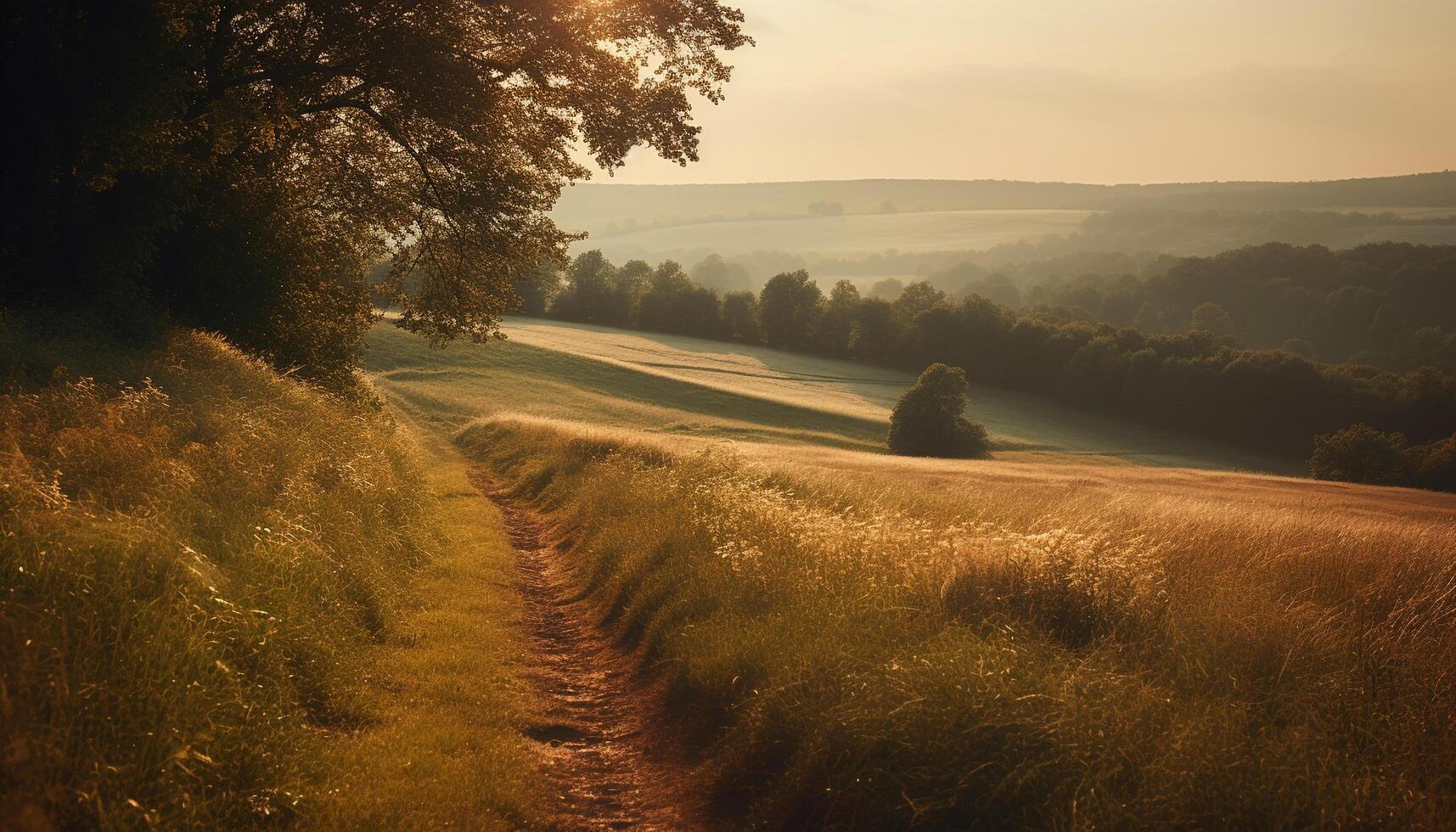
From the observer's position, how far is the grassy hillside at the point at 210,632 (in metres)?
4.60

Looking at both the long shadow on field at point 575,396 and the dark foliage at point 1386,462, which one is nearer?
the long shadow on field at point 575,396

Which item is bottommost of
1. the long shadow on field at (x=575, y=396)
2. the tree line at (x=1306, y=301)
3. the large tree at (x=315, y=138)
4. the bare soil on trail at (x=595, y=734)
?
the bare soil on trail at (x=595, y=734)

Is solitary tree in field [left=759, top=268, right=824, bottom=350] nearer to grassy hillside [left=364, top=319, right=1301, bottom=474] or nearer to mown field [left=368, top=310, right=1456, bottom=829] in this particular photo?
grassy hillside [left=364, top=319, right=1301, bottom=474]

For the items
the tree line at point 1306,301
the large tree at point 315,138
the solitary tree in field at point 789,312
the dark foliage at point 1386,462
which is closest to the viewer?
the large tree at point 315,138

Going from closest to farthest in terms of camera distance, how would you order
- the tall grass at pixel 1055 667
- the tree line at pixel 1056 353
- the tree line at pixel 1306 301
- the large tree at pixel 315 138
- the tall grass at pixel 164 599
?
the tall grass at pixel 164 599 → the tall grass at pixel 1055 667 → the large tree at pixel 315 138 → the tree line at pixel 1056 353 → the tree line at pixel 1306 301

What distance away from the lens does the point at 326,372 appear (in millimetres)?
18906

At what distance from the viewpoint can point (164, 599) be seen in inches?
225

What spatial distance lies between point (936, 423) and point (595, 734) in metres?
46.5

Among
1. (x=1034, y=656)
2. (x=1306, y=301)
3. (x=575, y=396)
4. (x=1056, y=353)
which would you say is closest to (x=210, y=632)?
(x=1034, y=656)

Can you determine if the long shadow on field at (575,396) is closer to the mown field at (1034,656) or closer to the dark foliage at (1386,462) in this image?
the dark foliage at (1386,462)

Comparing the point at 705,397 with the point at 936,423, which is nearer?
the point at 936,423

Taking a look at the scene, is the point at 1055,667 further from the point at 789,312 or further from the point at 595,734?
the point at 789,312

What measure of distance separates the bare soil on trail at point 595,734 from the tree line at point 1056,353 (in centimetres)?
4507

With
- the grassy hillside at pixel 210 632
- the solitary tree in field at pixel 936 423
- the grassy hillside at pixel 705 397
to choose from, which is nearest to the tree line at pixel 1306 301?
the grassy hillside at pixel 705 397
